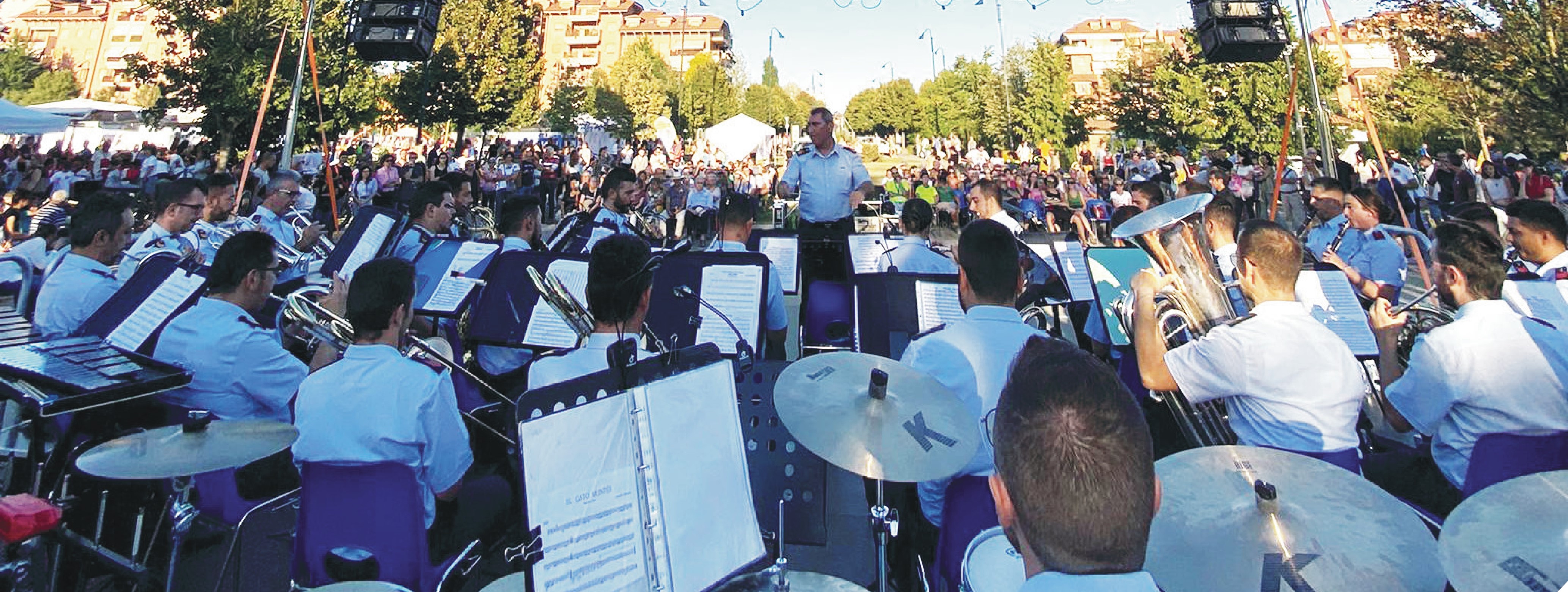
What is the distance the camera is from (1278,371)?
2643 millimetres

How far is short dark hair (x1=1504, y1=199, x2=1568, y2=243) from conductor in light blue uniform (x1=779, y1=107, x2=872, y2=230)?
14.3ft

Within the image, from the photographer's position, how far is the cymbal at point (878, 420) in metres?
2.06

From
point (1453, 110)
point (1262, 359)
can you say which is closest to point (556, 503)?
point (1262, 359)

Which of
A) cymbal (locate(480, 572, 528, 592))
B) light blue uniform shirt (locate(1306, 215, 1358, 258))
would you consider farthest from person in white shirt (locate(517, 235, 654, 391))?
light blue uniform shirt (locate(1306, 215, 1358, 258))

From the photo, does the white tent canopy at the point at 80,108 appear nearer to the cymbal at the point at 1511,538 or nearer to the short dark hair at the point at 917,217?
the short dark hair at the point at 917,217

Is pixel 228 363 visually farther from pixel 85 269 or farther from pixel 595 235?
pixel 595 235

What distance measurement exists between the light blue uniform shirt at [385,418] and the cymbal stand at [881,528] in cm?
145

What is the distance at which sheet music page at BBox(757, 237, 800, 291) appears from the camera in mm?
5363

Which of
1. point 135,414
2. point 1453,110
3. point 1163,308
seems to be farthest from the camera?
point 1453,110

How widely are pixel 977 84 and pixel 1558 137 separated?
32866 millimetres

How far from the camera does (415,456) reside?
2.53 metres

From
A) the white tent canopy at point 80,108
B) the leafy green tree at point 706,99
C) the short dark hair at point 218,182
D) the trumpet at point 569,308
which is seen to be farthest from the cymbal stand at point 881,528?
the leafy green tree at point 706,99

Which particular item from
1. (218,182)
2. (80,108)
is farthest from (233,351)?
(80,108)

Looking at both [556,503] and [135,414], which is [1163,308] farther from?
[135,414]
